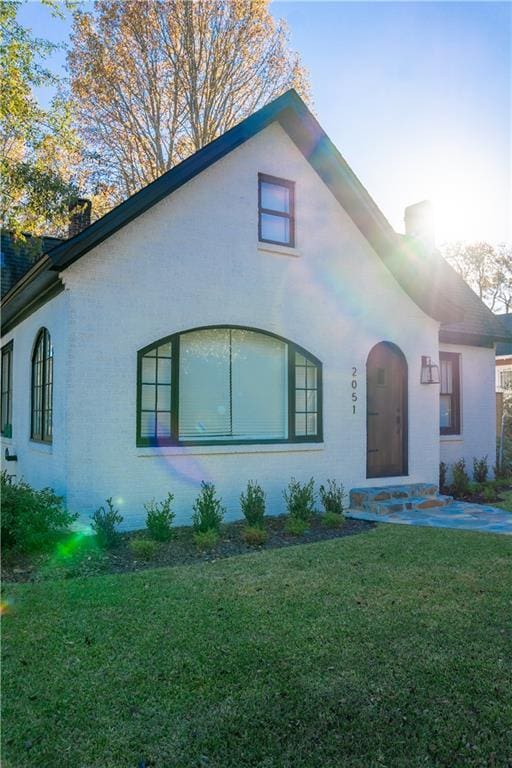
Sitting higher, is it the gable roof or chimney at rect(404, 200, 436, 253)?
chimney at rect(404, 200, 436, 253)

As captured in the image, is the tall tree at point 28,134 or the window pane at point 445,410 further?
the window pane at point 445,410

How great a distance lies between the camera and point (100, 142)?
1916 cm

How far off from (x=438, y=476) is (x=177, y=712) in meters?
8.84

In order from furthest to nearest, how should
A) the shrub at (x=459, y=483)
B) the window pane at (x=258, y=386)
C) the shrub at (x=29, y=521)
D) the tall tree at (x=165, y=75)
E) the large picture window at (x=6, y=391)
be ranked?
the tall tree at (x=165, y=75) → the large picture window at (x=6, y=391) → the shrub at (x=459, y=483) → the window pane at (x=258, y=386) → the shrub at (x=29, y=521)

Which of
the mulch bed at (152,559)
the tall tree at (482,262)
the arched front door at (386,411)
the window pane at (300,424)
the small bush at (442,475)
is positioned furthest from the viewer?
the tall tree at (482,262)

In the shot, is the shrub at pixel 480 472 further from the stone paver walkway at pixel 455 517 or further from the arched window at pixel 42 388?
the arched window at pixel 42 388

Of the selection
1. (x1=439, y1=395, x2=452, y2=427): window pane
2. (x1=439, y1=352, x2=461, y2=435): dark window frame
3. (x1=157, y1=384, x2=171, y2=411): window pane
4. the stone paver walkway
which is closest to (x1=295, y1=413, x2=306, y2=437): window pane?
the stone paver walkway

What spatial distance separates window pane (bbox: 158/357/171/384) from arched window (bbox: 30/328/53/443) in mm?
1808

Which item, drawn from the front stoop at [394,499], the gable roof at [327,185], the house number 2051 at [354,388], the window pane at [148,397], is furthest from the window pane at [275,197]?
the front stoop at [394,499]

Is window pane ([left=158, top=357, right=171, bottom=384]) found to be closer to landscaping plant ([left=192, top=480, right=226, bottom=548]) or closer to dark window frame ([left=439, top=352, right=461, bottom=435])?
landscaping plant ([left=192, top=480, right=226, bottom=548])

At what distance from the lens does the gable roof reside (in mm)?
7578

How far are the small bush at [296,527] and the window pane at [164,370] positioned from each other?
2.58 meters

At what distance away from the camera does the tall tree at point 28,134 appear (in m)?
8.59

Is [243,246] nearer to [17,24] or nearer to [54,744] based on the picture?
[17,24]
